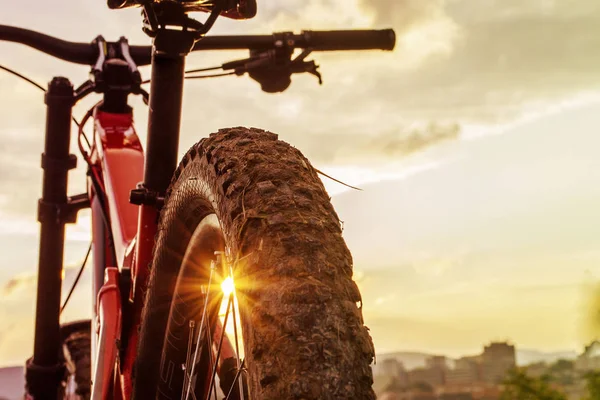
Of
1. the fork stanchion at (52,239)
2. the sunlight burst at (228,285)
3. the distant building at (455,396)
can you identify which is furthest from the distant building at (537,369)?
the distant building at (455,396)

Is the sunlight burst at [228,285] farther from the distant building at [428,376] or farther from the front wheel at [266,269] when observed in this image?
the distant building at [428,376]

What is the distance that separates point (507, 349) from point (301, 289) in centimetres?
2461

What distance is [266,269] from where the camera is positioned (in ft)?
5.90

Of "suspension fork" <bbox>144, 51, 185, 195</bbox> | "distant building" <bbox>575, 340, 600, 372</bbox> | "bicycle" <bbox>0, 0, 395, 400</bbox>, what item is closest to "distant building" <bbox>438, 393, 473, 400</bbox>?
"distant building" <bbox>575, 340, 600, 372</bbox>

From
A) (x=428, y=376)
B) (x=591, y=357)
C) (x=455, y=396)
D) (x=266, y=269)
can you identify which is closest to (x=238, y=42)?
(x=266, y=269)

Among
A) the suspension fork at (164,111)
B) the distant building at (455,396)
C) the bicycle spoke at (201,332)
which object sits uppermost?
the distant building at (455,396)

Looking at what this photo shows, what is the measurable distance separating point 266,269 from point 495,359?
2562 cm

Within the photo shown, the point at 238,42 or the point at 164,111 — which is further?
the point at 238,42

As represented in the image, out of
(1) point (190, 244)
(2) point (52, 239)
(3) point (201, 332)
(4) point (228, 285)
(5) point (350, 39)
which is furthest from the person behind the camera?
(2) point (52, 239)

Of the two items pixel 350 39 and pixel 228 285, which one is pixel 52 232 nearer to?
pixel 350 39

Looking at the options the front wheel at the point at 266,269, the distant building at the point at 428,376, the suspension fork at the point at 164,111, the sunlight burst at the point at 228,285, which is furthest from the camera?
the distant building at the point at 428,376

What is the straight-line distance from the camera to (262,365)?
1.70m

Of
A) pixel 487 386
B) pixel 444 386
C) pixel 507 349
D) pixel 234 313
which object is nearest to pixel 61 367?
pixel 234 313

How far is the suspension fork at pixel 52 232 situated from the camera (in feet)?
13.2
